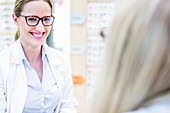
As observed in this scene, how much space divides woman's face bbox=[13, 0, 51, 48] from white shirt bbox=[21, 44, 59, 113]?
0.25 feet

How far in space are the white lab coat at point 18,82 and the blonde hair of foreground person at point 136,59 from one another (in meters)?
0.89

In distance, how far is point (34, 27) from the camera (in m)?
1.61

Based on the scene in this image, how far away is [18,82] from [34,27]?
279mm

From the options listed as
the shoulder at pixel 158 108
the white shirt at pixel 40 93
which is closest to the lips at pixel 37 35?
the white shirt at pixel 40 93

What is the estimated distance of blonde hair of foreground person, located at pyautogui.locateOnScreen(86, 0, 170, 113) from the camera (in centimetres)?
64

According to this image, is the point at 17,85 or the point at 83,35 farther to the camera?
the point at 83,35

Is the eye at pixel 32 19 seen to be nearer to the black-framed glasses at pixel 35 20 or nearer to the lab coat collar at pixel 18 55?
the black-framed glasses at pixel 35 20

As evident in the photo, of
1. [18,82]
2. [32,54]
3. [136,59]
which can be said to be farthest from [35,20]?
[136,59]

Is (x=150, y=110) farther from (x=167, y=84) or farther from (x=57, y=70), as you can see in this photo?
(x=57, y=70)

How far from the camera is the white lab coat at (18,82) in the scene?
1.53 meters

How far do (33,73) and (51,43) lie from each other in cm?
87

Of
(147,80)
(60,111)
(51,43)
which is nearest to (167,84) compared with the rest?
(147,80)

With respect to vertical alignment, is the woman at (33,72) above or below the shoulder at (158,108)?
below

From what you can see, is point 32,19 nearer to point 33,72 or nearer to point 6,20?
point 33,72
